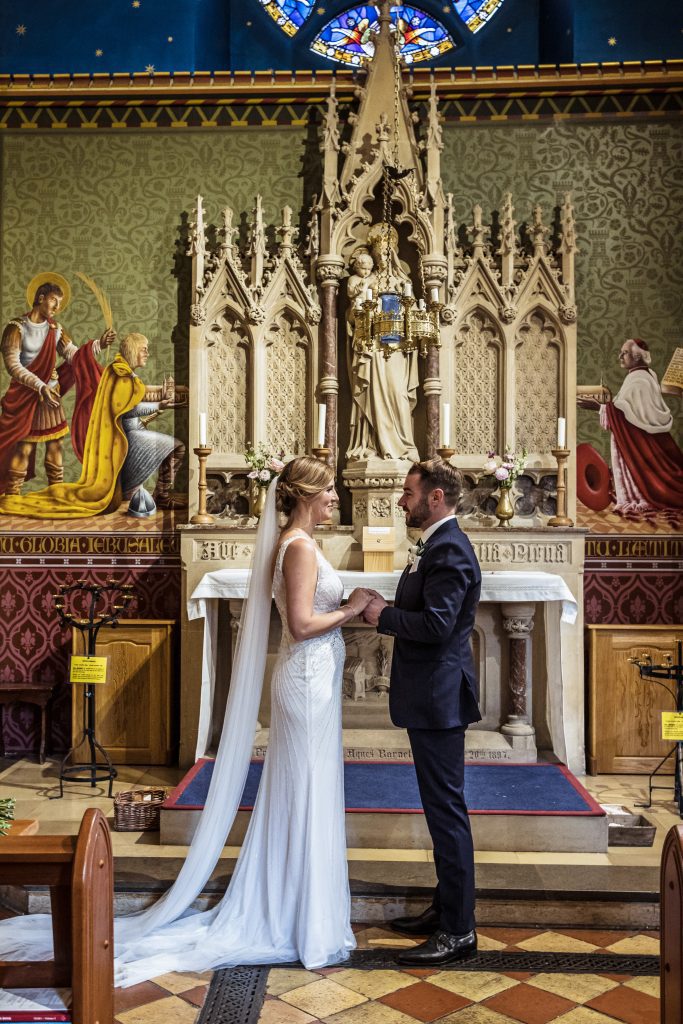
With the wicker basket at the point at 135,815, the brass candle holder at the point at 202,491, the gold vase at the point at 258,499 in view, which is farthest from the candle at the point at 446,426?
the wicker basket at the point at 135,815

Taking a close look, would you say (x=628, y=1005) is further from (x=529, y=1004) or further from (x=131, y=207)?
(x=131, y=207)

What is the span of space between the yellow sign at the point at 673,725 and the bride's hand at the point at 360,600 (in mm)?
1931

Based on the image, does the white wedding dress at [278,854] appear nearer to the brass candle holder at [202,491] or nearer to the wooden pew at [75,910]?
the wooden pew at [75,910]

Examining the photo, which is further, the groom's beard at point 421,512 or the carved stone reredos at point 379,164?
the carved stone reredos at point 379,164

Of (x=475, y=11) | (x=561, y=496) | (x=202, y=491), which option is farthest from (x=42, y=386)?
(x=475, y=11)

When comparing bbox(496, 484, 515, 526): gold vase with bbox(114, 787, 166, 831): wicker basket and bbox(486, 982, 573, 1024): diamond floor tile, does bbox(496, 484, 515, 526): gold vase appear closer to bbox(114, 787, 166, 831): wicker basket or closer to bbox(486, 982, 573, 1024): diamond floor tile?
bbox(114, 787, 166, 831): wicker basket

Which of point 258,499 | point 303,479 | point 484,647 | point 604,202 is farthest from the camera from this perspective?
point 604,202

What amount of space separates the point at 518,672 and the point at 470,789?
1182mm

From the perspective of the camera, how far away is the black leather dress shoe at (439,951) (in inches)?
144

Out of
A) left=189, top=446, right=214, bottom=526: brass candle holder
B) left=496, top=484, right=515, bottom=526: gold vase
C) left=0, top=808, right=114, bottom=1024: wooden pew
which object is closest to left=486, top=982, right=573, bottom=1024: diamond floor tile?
left=0, top=808, right=114, bottom=1024: wooden pew

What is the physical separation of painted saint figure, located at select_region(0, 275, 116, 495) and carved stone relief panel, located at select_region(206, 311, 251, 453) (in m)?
0.83

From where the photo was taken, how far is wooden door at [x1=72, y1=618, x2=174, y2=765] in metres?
6.58

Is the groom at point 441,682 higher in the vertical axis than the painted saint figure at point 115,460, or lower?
lower

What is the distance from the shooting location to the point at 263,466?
6543mm
